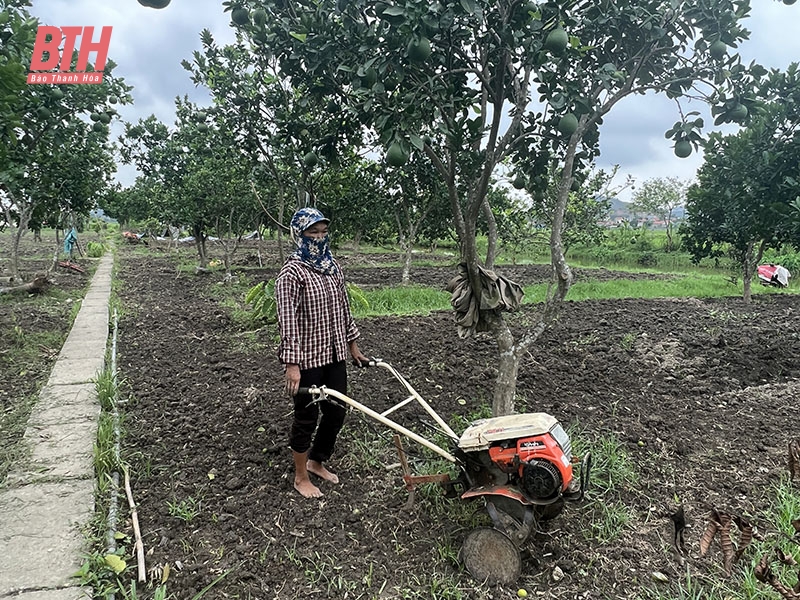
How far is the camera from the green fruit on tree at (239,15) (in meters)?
3.41

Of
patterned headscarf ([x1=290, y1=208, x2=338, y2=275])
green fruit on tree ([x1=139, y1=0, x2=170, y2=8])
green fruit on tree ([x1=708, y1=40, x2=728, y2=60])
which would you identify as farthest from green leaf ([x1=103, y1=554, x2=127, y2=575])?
green fruit on tree ([x1=708, y1=40, x2=728, y2=60])

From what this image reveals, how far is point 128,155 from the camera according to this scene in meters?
17.7

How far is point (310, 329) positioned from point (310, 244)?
1.72 feet

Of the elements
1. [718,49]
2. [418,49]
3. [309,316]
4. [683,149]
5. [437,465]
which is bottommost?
[437,465]

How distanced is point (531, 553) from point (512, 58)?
2.77 metres

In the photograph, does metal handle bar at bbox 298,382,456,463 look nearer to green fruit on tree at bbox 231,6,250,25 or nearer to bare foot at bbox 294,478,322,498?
bare foot at bbox 294,478,322,498

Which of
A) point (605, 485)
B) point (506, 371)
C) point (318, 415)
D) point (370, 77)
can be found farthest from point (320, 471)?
point (370, 77)

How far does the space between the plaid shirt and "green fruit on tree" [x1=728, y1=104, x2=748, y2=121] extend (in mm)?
2662

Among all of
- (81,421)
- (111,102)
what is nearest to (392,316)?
(81,421)

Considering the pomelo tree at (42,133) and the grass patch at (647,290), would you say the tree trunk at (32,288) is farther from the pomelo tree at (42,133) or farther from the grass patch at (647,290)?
the grass patch at (647,290)

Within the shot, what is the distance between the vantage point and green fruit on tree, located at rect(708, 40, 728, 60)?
9.75ft

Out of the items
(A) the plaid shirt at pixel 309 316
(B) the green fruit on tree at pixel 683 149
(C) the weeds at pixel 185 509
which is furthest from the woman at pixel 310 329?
(B) the green fruit on tree at pixel 683 149

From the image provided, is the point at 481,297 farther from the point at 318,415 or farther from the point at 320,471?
the point at 320,471

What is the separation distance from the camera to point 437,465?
11.5ft
